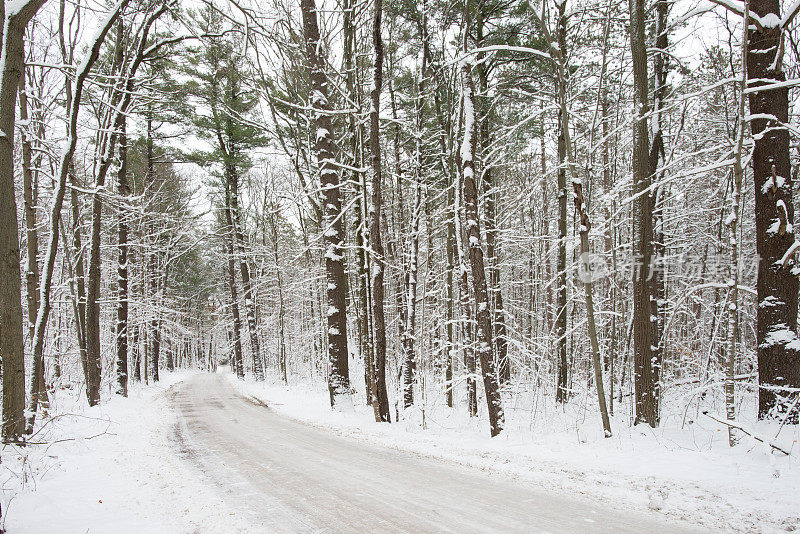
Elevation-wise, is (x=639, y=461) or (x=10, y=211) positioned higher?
(x=10, y=211)

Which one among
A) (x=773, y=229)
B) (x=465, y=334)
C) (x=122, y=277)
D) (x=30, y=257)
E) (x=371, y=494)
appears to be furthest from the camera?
(x=122, y=277)

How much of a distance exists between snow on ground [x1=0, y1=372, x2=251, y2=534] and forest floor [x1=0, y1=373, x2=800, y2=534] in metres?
0.02

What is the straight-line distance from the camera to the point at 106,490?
494 cm

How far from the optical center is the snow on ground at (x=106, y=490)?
392 centimetres

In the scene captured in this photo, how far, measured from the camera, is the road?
148 inches

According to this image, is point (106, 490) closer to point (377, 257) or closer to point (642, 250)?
point (377, 257)

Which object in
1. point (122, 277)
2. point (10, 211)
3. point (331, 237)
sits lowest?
point (122, 277)

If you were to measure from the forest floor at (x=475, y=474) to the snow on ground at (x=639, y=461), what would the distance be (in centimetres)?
2

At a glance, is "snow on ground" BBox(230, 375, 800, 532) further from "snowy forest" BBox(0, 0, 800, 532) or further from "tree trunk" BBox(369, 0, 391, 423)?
"tree trunk" BBox(369, 0, 391, 423)

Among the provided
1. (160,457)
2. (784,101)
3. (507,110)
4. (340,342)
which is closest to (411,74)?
(507,110)

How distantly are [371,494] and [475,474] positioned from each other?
142 centimetres

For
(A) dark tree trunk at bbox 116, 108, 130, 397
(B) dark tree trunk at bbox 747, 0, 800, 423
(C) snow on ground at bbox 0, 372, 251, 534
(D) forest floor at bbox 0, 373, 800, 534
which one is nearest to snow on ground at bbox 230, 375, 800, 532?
(D) forest floor at bbox 0, 373, 800, 534

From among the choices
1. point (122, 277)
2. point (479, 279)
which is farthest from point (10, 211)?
point (122, 277)

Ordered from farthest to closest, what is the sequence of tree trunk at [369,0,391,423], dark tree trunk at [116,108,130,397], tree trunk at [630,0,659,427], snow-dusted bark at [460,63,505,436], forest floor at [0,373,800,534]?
dark tree trunk at [116,108,130,397] → tree trunk at [369,0,391,423] → snow-dusted bark at [460,63,505,436] → tree trunk at [630,0,659,427] → forest floor at [0,373,800,534]
